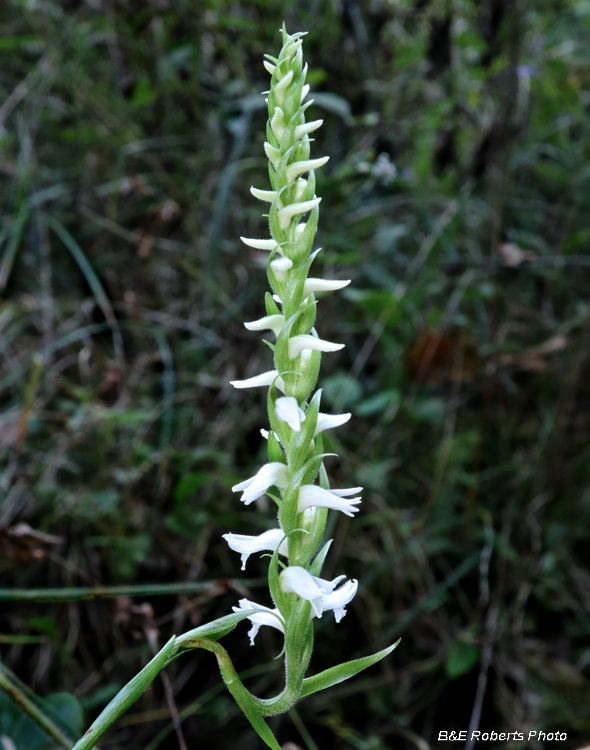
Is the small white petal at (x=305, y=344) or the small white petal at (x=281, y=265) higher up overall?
A: the small white petal at (x=281, y=265)

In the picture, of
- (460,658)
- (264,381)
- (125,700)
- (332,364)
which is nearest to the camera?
(125,700)

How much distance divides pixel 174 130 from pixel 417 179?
115 cm

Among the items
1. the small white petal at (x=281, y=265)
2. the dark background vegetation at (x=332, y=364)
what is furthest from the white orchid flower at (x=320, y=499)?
the dark background vegetation at (x=332, y=364)

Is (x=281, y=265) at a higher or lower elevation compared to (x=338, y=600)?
higher

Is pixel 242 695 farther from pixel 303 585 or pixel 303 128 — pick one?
pixel 303 128

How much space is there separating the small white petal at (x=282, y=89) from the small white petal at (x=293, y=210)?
0.42 feet

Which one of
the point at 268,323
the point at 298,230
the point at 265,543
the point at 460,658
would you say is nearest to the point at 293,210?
the point at 298,230

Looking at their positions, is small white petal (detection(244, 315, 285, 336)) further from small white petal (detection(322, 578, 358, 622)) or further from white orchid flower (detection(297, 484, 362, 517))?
small white petal (detection(322, 578, 358, 622))

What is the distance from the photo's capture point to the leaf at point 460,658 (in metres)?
1.90

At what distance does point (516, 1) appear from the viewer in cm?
220

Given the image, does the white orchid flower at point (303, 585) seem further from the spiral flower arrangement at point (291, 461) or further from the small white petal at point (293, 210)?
the small white petal at point (293, 210)

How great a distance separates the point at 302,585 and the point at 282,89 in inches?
22.8

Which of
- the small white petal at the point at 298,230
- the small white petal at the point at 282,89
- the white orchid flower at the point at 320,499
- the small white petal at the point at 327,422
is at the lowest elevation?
the white orchid flower at the point at 320,499

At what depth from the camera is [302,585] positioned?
686mm
